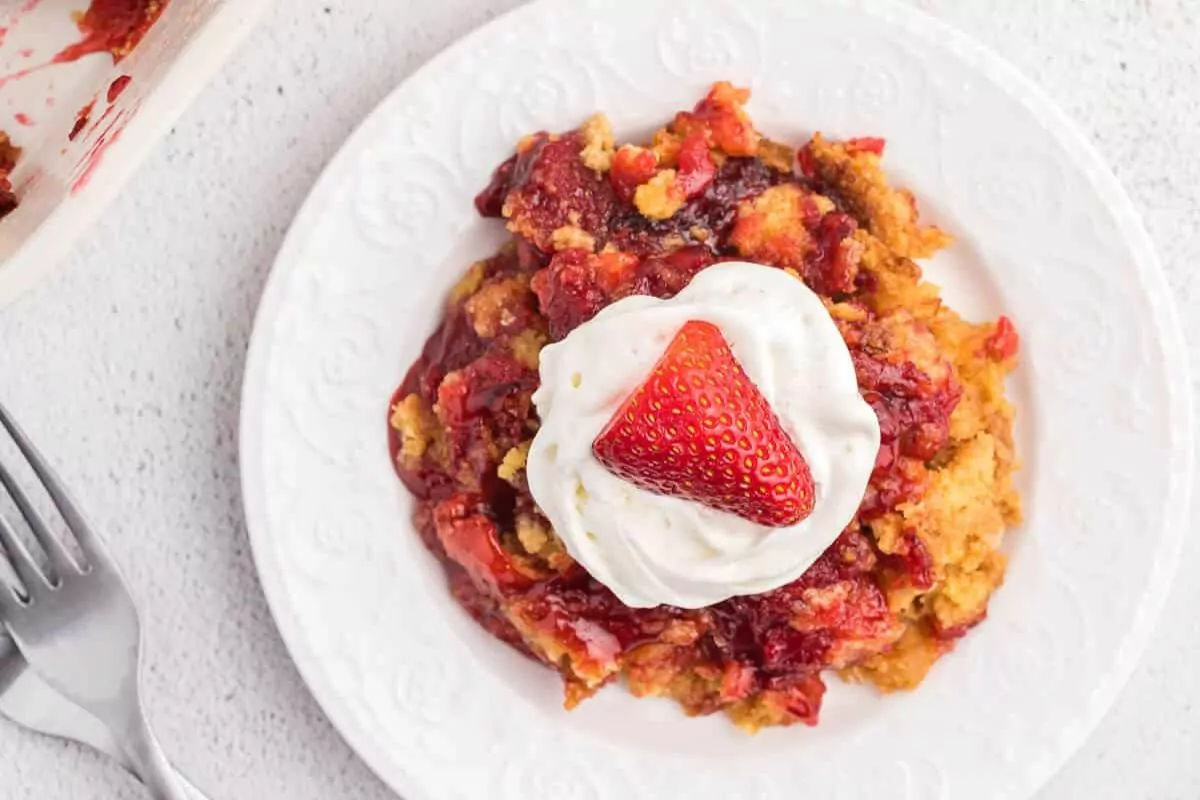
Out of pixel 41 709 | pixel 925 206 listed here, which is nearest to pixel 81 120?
pixel 41 709

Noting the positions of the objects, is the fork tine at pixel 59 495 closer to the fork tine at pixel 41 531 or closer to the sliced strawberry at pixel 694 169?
the fork tine at pixel 41 531

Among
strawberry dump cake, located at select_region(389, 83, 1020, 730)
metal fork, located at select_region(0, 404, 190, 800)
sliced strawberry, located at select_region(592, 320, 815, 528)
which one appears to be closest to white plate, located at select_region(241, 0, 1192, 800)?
strawberry dump cake, located at select_region(389, 83, 1020, 730)

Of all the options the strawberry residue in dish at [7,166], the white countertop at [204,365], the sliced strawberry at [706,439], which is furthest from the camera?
the white countertop at [204,365]

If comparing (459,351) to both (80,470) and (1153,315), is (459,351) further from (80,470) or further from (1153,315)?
(1153,315)

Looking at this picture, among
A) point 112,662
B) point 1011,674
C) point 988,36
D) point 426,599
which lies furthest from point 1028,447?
point 112,662

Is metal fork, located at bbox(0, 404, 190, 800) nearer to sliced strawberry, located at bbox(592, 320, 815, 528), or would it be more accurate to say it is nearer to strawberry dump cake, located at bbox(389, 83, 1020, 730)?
strawberry dump cake, located at bbox(389, 83, 1020, 730)

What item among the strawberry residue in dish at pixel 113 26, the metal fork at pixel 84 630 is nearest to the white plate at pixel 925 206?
the metal fork at pixel 84 630
